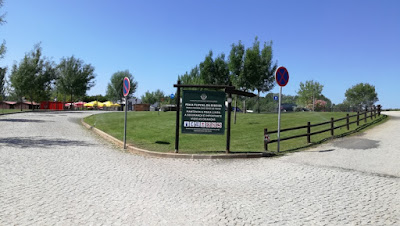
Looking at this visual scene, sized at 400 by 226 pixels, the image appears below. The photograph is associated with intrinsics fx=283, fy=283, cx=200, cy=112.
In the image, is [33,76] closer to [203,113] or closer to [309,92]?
[203,113]

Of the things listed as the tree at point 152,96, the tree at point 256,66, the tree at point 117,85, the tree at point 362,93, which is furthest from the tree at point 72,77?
the tree at point 362,93

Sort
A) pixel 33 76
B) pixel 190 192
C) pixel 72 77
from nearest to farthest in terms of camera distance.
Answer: pixel 190 192, pixel 33 76, pixel 72 77

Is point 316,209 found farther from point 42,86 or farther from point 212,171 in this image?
point 42,86

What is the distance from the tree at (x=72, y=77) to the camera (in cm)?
5516

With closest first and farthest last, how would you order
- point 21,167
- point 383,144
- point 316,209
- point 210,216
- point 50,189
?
1. point 210,216
2. point 316,209
3. point 50,189
4. point 21,167
5. point 383,144

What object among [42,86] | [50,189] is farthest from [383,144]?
[42,86]

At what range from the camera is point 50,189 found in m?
5.53

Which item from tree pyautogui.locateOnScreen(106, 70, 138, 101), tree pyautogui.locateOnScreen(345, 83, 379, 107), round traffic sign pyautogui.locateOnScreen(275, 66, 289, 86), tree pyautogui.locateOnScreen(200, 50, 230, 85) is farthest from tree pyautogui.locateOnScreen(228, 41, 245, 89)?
tree pyautogui.locateOnScreen(345, 83, 379, 107)

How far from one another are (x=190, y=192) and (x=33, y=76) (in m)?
46.9

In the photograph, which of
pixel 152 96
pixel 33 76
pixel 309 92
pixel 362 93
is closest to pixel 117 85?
pixel 152 96

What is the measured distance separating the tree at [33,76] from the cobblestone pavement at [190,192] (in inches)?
1596

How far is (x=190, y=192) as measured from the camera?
221 inches

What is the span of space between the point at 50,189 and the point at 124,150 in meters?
5.46

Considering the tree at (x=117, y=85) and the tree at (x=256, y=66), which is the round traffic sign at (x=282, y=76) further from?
the tree at (x=117, y=85)
